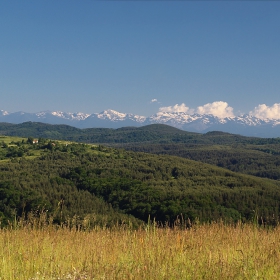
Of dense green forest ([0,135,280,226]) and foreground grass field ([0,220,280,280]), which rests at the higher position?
foreground grass field ([0,220,280,280])

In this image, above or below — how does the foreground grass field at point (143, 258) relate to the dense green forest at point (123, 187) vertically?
above

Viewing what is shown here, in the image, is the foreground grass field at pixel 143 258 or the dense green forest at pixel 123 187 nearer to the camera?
the foreground grass field at pixel 143 258

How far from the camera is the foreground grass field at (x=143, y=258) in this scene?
580cm

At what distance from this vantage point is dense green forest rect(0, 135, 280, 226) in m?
98.9

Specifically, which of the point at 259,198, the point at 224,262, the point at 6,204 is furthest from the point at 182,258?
the point at 259,198

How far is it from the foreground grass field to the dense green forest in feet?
221

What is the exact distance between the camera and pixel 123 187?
138 metres

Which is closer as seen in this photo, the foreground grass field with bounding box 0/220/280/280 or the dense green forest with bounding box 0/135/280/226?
the foreground grass field with bounding box 0/220/280/280

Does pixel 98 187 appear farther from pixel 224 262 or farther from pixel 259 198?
pixel 224 262

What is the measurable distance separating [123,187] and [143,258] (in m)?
133

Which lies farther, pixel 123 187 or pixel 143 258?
pixel 123 187

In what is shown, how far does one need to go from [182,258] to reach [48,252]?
339 cm

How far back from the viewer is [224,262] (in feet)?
20.4

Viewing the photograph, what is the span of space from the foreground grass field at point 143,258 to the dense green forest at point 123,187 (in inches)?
2655
